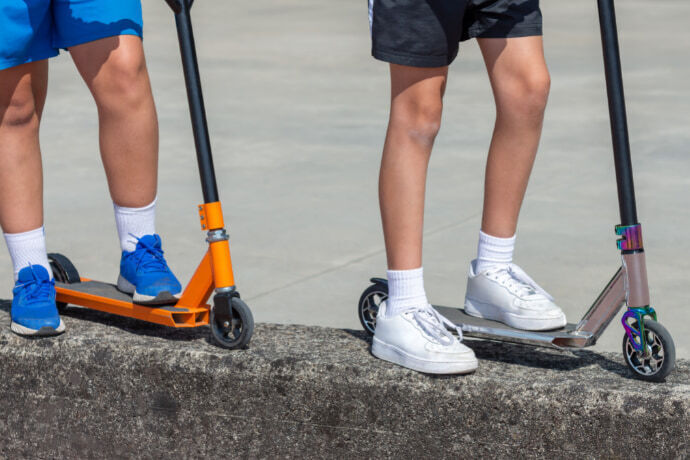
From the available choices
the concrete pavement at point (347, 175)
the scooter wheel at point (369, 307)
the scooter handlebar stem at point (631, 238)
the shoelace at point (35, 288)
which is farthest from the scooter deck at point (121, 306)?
the concrete pavement at point (347, 175)

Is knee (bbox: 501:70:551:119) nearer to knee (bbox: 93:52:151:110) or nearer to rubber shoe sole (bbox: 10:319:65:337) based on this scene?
knee (bbox: 93:52:151:110)

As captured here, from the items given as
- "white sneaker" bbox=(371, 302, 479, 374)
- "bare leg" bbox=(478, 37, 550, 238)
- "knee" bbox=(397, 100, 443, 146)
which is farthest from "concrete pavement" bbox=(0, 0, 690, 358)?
"knee" bbox=(397, 100, 443, 146)

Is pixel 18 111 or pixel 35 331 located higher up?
pixel 18 111

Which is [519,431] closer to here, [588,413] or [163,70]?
[588,413]

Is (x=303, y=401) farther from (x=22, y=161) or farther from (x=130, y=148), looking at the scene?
(x=22, y=161)

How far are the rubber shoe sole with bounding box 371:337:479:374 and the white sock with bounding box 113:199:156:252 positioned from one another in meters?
0.75

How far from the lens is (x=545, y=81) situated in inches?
107

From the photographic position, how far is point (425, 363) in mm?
2645

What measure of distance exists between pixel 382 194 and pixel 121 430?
0.87 m

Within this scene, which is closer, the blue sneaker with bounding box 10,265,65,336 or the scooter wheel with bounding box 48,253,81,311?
the blue sneaker with bounding box 10,265,65,336

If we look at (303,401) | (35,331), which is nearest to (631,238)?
(303,401)

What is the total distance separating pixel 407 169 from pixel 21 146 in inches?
38.8

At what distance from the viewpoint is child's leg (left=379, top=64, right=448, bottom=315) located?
2658 mm

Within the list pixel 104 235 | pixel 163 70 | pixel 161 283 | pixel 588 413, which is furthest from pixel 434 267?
pixel 163 70
